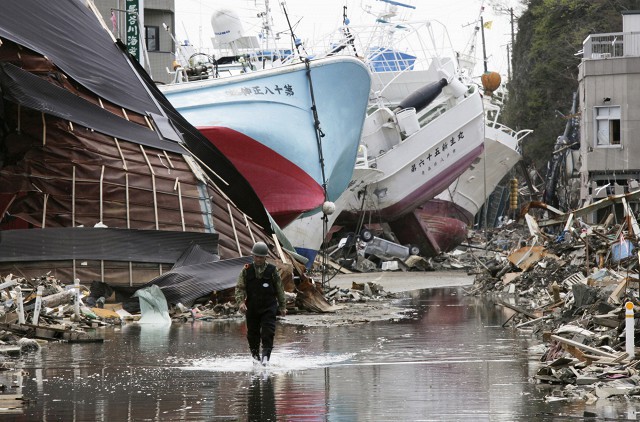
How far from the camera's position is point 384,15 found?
49094mm

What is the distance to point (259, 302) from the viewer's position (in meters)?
13.2

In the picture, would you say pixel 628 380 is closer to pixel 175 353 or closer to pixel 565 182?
pixel 175 353

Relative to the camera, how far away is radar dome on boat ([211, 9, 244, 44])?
4497 cm

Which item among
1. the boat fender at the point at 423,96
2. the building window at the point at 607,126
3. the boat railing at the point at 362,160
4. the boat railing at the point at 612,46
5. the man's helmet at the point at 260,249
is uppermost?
the boat railing at the point at 612,46

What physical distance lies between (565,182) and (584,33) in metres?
7.81

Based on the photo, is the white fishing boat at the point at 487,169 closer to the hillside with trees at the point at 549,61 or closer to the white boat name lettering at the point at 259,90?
the hillside with trees at the point at 549,61

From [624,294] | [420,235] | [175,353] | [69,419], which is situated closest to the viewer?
[69,419]

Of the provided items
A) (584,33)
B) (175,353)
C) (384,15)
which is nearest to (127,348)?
(175,353)

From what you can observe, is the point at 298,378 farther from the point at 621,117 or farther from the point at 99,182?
the point at 621,117

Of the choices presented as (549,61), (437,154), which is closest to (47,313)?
(437,154)

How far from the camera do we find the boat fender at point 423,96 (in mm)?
52188

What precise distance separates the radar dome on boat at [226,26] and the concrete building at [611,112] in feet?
41.6

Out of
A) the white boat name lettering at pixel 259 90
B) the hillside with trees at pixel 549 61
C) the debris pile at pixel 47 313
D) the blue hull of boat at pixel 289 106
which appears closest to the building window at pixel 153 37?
the hillside with trees at pixel 549 61

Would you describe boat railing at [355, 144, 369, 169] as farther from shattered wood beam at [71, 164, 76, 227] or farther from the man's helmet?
the man's helmet
